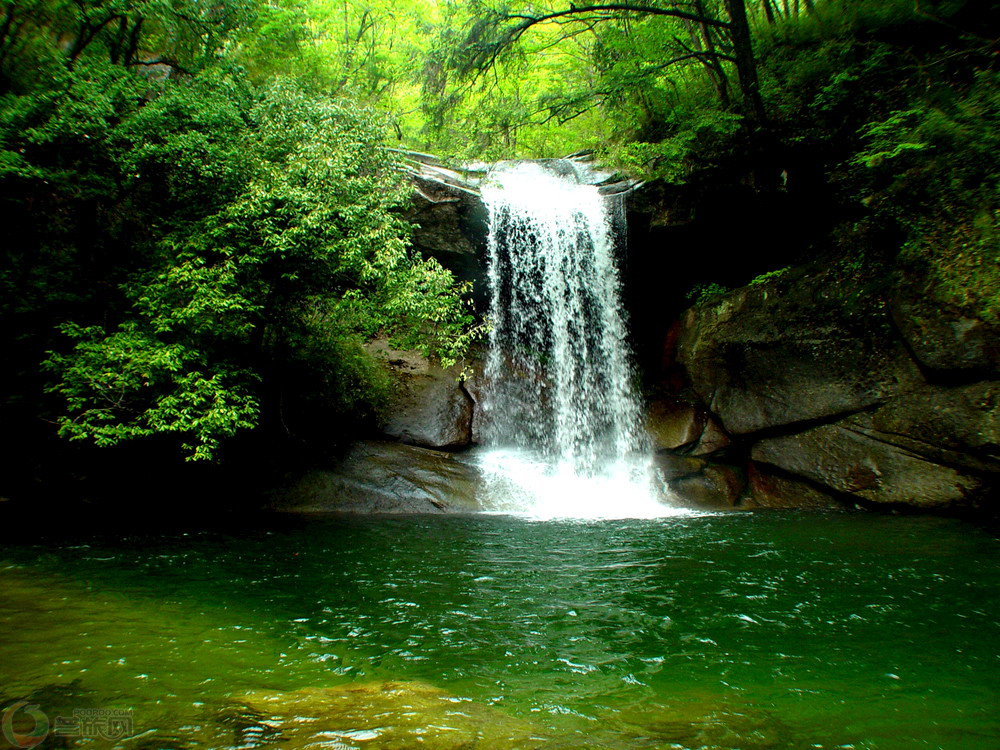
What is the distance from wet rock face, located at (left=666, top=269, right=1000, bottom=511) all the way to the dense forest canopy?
106 cm

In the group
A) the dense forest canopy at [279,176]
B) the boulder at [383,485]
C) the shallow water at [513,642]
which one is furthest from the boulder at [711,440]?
the boulder at [383,485]

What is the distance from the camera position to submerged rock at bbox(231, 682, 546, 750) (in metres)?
2.63

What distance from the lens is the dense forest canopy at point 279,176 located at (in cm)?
863

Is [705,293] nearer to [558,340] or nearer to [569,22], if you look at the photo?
[558,340]

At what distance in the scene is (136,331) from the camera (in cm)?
856

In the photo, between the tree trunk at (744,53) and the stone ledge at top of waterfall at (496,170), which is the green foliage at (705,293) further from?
the tree trunk at (744,53)

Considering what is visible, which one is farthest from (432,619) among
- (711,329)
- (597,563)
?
(711,329)

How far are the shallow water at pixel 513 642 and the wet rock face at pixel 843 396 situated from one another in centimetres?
269

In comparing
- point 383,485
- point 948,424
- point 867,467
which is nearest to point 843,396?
point 867,467

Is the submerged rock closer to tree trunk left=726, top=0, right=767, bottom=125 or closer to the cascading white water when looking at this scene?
the cascading white water

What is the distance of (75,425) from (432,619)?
6.65 meters

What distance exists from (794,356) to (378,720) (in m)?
11.7

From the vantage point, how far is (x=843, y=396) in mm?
11258

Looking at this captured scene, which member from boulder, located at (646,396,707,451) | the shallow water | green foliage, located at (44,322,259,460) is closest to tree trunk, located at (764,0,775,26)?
boulder, located at (646,396,707,451)
